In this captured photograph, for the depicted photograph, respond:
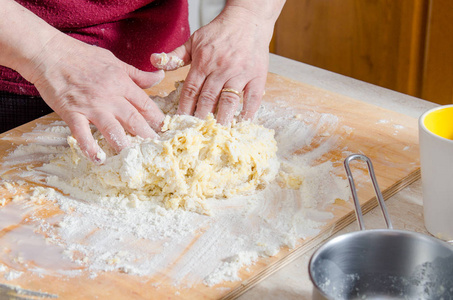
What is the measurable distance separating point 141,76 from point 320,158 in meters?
0.47

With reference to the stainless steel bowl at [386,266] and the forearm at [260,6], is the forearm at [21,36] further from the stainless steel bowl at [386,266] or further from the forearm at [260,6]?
the stainless steel bowl at [386,266]

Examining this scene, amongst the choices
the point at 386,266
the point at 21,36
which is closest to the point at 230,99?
the point at 21,36

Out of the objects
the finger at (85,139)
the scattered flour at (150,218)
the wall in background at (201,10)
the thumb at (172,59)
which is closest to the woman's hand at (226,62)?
the thumb at (172,59)

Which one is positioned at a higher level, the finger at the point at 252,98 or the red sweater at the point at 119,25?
the red sweater at the point at 119,25

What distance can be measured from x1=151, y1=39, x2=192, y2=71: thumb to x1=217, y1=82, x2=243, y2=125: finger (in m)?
0.13

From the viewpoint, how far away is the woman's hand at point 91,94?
4.03 feet

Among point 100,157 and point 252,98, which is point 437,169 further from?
point 100,157

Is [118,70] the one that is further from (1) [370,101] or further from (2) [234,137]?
(1) [370,101]

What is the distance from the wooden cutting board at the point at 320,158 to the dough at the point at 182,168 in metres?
0.17

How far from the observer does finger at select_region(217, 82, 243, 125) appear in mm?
1342

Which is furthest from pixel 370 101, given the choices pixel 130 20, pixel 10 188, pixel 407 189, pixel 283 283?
pixel 10 188

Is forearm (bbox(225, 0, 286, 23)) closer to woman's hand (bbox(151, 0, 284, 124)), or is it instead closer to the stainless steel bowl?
woman's hand (bbox(151, 0, 284, 124))

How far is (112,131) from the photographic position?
1216mm

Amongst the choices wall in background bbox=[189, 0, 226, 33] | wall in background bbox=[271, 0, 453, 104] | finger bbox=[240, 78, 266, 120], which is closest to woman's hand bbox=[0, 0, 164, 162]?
finger bbox=[240, 78, 266, 120]
